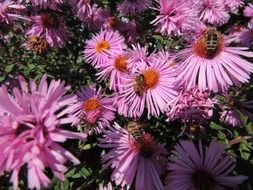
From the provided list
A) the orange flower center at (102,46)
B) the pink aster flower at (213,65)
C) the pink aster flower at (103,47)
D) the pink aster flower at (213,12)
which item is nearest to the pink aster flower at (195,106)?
the pink aster flower at (213,65)

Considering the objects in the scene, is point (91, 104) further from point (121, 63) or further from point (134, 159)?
point (134, 159)

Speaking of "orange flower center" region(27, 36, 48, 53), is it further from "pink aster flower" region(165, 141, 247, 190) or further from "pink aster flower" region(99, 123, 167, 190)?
"pink aster flower" region(165, 141, 247, 190)

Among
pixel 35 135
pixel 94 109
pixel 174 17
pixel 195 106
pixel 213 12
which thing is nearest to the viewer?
pixel 35 135

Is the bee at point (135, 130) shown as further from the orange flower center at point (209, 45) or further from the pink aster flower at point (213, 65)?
the orange flower center at point (209, 45)

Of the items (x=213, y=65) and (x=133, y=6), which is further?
(x=133, y=6)

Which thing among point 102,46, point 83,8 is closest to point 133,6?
point 83,8

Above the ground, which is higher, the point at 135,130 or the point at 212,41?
the point at 212,41

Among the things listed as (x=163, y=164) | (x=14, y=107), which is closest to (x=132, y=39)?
(x=163, y=164)
